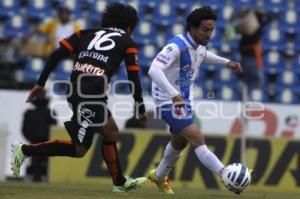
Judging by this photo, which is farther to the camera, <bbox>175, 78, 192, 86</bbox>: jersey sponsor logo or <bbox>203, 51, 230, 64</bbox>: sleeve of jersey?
<bbox>203, 51, 230, 64</bbox>: sleeve of jersey

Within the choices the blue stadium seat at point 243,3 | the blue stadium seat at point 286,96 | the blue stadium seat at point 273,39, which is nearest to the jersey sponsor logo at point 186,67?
the blue stadium seat at point 286,96

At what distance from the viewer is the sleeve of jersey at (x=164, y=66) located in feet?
30.8

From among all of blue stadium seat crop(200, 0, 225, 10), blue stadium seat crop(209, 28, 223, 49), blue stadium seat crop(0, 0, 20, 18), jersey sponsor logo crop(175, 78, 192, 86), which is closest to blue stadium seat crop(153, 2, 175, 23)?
blue stadium seat crop(200, 0, 225, 10)

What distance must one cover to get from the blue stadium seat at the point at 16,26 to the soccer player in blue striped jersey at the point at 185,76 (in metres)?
7.97

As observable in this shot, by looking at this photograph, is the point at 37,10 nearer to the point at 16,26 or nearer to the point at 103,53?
the point at 16,26

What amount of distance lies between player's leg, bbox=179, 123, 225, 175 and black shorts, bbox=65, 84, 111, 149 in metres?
0.91

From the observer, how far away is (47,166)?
1547 centimetres

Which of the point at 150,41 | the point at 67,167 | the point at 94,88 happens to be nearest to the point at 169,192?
the point at 94,88

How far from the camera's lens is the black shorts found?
928cm

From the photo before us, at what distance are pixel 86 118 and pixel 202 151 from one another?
129 cm

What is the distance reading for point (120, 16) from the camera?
9.52 m

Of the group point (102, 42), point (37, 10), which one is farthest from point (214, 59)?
point (37, 10)

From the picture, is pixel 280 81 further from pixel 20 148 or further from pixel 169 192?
pixel 20 148

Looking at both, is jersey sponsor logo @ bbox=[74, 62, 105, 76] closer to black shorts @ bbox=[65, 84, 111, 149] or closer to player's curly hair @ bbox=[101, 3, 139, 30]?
black shorts @ bbox=[65, 84, 111, 149]
